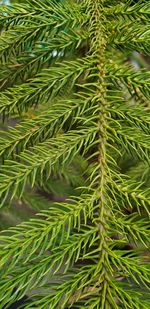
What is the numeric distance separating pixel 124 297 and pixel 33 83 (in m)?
0.22

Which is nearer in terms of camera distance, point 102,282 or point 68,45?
point 102,282

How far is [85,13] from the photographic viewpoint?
475mm

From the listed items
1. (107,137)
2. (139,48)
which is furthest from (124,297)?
(139,48)

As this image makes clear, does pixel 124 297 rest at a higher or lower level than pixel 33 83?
lower

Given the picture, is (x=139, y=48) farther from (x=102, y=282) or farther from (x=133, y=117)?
(x=102, y=282)

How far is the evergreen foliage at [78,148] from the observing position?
0.33 meters

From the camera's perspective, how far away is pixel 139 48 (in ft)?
1.48

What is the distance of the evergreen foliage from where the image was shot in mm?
327

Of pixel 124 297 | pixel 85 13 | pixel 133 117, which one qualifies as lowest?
pixel 124 297

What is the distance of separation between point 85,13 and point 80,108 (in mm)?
131

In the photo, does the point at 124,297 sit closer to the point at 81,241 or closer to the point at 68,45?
the point at 81,241

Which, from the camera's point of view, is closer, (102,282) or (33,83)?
(102,282)

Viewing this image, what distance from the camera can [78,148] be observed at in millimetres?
383

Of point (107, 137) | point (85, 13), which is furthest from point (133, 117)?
point (85, 13)
